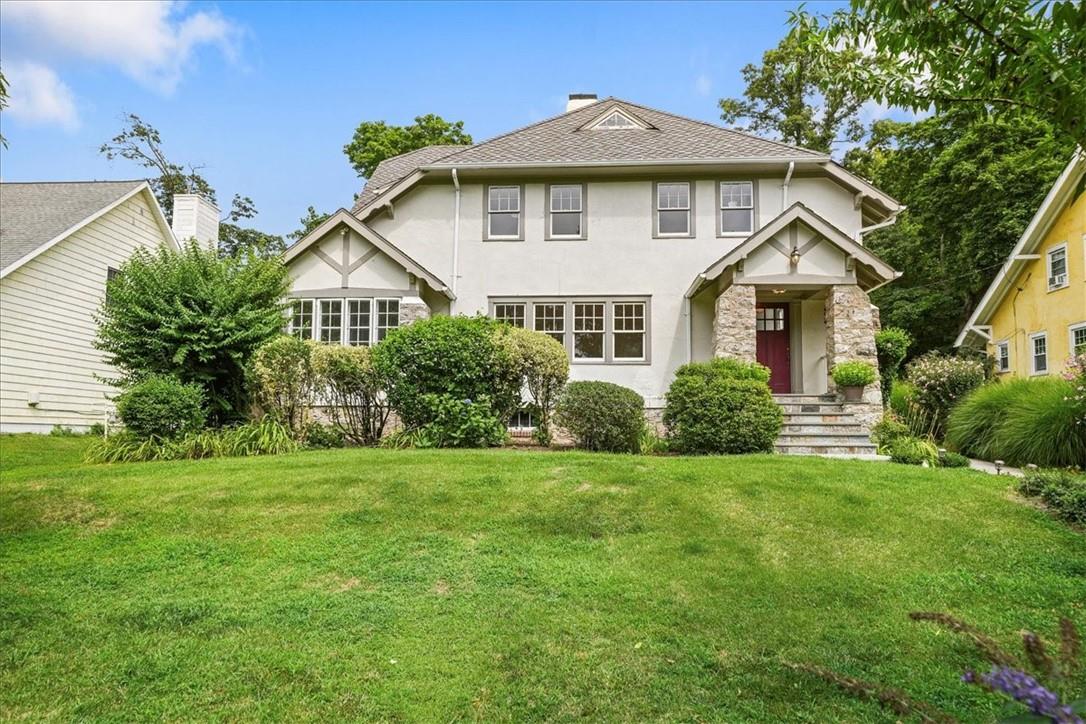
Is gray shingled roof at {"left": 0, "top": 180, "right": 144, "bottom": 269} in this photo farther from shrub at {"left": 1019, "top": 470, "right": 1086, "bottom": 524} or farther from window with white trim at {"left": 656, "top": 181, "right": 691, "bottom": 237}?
shrub at {"left": 1019, "top": 470, "right": 1086, "bottom": 524}

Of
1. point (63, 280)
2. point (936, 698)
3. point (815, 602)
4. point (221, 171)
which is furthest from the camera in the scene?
point (221, 171)

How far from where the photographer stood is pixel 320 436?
11.2 metres

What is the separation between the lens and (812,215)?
12.8 metres

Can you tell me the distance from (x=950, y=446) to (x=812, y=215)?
5.24m

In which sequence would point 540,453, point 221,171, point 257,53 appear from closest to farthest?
point 540,453 < point 257,53 < point 221,171

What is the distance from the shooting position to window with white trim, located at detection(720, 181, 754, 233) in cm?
1473

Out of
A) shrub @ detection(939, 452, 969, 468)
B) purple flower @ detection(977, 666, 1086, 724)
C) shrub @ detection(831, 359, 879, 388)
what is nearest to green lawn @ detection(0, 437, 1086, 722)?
shrub @ detection(939, 452, 969, 468)

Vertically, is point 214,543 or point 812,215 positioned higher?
point 812,215

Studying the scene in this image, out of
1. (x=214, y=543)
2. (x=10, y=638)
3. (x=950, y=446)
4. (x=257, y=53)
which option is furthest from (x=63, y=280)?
(x=950, y=446)

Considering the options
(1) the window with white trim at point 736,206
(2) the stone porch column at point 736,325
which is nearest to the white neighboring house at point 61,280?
(2) the stone porch column at point 736,325

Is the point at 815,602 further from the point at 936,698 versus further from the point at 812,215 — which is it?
the point at 812,215

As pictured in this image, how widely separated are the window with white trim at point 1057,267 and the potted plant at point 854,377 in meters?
9.65

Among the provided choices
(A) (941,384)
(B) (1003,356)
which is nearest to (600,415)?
(A) (941,384)

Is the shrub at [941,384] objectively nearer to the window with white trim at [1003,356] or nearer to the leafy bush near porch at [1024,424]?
the leafy bush near porch at [1024,424]
